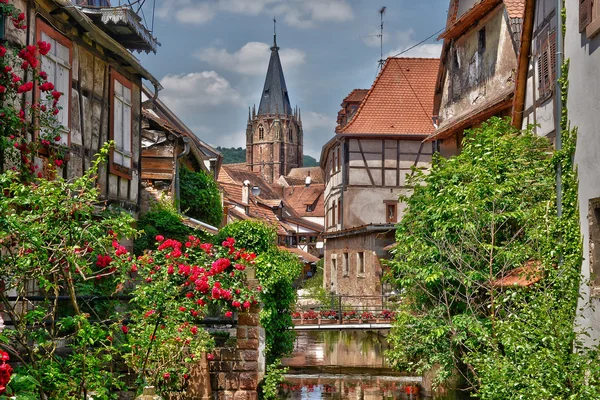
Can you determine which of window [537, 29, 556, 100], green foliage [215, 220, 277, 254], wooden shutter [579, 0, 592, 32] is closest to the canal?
green foliage [215, 220, 277, 254]

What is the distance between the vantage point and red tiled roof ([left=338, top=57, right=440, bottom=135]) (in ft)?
111

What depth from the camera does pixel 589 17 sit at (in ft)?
32.9

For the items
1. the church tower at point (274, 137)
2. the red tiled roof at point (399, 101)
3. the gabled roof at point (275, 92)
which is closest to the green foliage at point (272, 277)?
the red tiled roof at point (399, 101)

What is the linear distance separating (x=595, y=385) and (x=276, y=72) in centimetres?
10465

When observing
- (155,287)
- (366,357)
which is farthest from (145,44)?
(366,357)

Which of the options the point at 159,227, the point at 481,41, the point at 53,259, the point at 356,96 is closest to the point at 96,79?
the point at 159,227

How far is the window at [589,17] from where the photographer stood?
383 inches

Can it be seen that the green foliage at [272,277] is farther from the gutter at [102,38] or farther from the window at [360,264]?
the window at [360,264]

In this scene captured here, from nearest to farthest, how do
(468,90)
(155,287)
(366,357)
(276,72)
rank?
1. (155,287)
2. (468,90)
3. (366,357)
4. (276,72)

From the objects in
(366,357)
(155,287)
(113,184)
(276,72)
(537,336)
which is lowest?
(366,357)

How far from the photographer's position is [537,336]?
952 cm

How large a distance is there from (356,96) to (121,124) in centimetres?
2278

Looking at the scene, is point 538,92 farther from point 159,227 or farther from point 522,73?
point 159,227

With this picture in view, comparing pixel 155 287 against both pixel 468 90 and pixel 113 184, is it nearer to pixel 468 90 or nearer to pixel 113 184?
pixel 113 184
